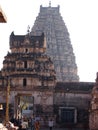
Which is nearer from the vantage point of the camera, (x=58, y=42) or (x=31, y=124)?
(x=31, y=124)

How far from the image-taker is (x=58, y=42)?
6581cm

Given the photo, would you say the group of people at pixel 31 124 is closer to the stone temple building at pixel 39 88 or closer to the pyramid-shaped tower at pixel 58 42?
the stone temple building at pixel 39 88

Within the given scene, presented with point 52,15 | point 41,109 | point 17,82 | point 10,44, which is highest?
point 52,15

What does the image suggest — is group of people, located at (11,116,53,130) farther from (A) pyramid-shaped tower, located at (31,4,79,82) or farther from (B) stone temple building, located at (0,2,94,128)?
(A) pyramid-shaped tower, located at (31,4,79,82)

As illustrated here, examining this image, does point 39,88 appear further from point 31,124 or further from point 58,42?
point 58,42

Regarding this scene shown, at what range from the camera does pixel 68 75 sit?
2517 inches

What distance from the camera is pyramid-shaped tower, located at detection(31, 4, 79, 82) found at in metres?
63.9

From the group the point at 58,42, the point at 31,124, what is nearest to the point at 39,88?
the point at 31,124

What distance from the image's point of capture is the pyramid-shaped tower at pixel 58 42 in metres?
63.9

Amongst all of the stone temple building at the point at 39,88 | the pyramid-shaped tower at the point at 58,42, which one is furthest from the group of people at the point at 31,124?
the pyramid-shaped tower at the point at 58,42

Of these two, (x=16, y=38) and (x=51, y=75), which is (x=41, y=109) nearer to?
(x=51, y=75)

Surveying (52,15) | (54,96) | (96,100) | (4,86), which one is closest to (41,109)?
(54,96)

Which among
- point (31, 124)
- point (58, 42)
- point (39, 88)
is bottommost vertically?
point (31, 124)

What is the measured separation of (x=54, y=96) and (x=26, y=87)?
10.7 ft
